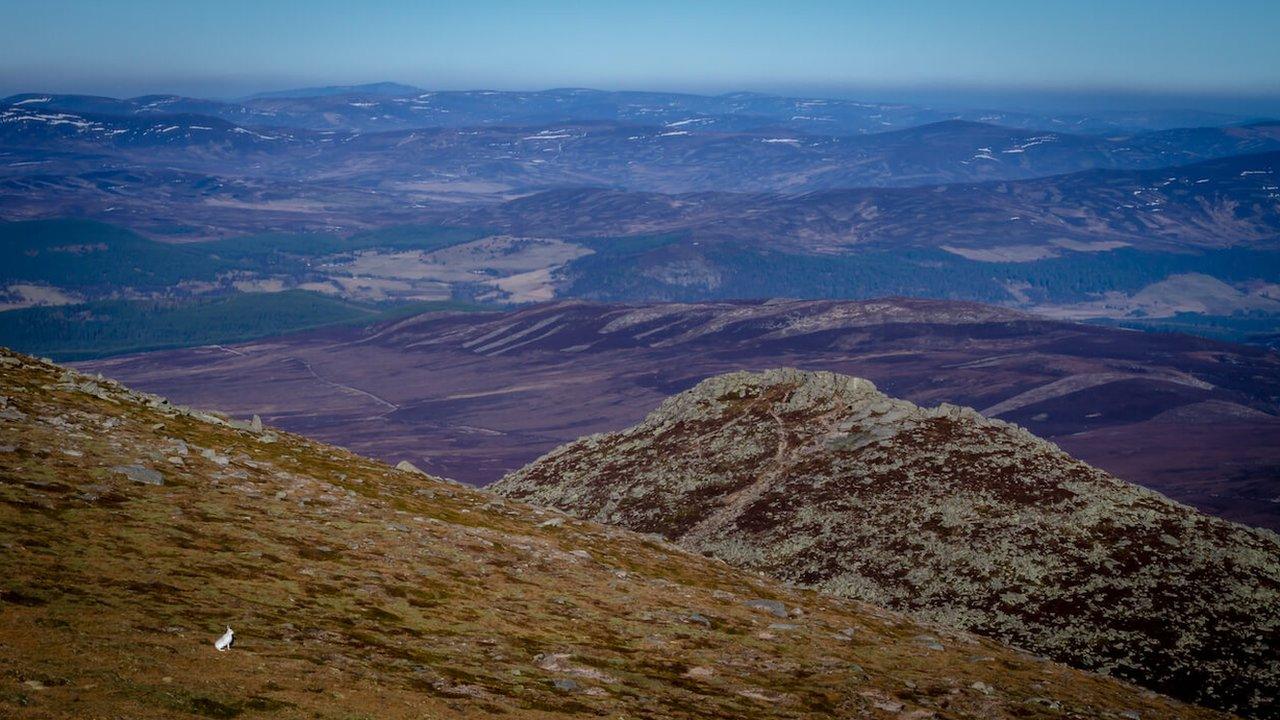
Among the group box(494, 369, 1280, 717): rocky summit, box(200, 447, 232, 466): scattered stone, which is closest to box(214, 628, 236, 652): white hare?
box(200, 447, 232, 466): scattered stone

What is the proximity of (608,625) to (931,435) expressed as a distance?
114 ft

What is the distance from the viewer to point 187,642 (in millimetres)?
27266

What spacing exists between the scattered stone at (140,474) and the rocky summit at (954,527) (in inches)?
1160

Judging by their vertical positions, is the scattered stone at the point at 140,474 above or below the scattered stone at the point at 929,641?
above

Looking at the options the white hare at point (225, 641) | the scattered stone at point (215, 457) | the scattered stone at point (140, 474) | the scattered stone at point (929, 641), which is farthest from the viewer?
the scattered stone at point (215, 457)

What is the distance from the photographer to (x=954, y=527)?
190 feet

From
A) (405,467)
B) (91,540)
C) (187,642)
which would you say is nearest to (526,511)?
(405,467)

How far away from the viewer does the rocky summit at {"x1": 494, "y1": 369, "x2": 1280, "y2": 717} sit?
47.6 metres

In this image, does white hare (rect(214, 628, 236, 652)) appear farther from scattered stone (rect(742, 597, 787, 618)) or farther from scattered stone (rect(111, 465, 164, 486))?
scattered stone (rect(742, 597, 787, 618))

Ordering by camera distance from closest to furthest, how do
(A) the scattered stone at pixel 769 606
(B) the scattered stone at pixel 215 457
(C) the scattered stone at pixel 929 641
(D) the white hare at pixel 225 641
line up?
(D) the white hare at pixel 225 641
(C) the scattered stone at pixel 929 641
(A) the scattered stone at pixel 769 606
(B) the scattered stone at pixel 215 457

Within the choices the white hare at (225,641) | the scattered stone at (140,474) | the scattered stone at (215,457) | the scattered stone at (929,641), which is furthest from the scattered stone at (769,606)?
the white hare at (225,641)

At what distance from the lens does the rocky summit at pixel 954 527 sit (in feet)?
156

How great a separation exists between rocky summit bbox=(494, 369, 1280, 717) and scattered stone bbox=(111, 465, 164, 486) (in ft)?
96.7

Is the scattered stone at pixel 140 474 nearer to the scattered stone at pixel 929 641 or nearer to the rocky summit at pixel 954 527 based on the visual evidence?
the scattered stone at pixel 929 641
